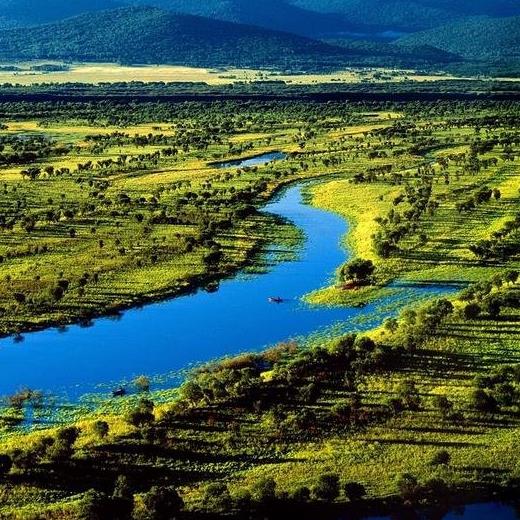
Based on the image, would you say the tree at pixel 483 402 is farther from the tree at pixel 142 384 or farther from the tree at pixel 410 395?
the tree at pixel 142 384

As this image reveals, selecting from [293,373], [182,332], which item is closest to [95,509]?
[293,373]

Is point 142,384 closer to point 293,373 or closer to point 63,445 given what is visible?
point 293,373

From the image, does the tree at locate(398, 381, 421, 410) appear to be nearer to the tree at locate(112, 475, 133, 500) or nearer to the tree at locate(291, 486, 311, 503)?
the tree at locate(291, 486, 311, 503)

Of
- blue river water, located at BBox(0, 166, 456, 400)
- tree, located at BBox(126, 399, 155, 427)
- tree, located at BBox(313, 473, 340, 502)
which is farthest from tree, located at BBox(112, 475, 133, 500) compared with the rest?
blue river water, located at BBox(0, 166, 456, 400)

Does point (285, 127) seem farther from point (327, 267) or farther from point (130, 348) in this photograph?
point (130, 348)

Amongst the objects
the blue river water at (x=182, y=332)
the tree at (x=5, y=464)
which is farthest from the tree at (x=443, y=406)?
the tree at (x=5, y=464)
